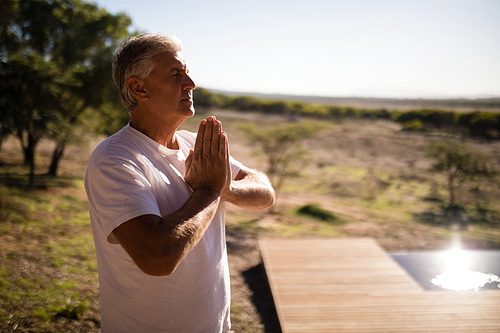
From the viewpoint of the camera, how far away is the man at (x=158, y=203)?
76 centimetres

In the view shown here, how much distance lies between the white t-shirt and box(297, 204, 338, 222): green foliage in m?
7.42

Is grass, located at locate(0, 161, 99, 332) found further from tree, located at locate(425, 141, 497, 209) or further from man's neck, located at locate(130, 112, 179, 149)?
tree, located at locate(425, 141, 497, 209)

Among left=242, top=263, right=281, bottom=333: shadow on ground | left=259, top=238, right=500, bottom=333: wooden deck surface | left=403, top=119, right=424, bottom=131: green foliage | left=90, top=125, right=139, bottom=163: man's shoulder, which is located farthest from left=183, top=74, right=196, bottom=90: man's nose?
left=403, top=119, right=424, bottom=131: green foliage

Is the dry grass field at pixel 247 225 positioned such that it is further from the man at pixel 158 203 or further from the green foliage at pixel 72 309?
the man at pixel 158 203

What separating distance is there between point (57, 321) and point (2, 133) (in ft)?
15.6

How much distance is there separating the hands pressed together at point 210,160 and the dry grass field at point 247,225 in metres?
2.66

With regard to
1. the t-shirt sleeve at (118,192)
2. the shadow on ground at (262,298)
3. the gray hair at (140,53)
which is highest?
the gray hair at (140,53)

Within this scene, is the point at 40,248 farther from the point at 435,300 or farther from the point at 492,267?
the point at 492,267

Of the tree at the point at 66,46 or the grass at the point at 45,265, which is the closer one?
the grass at the point at 45,265

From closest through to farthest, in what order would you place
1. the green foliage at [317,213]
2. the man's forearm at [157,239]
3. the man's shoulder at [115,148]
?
the man's forearm at [157,239] → the man's shoulder at [115,148] → the green foliage at [317,213]

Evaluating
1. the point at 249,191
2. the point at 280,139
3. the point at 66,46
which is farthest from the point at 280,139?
the point at 249,191

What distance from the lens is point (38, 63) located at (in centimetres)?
651

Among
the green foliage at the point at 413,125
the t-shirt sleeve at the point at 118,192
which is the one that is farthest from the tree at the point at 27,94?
the green foliage at the point at 413,125

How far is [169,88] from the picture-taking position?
3.36ft
